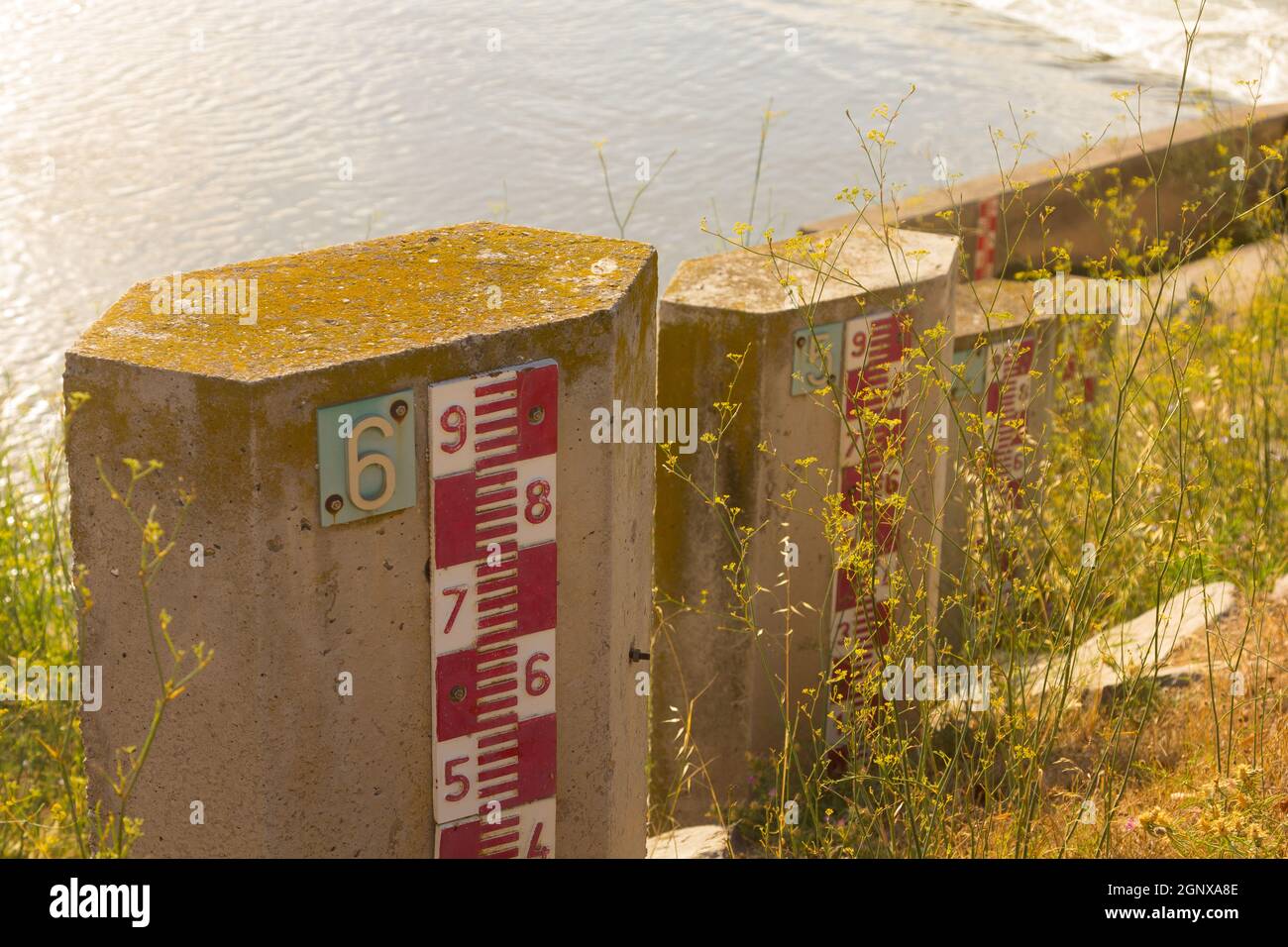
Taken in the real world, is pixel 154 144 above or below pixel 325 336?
below

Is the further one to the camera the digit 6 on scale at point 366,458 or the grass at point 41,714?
the grass at point 41,714

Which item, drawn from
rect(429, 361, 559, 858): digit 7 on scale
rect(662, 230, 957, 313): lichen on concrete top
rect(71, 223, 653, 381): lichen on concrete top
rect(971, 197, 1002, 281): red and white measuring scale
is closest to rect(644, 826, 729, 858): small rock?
rect(429, 361, 559, 858): digit 7 on scale

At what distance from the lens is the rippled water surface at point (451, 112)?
1131 cm

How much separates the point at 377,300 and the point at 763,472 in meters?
1.90

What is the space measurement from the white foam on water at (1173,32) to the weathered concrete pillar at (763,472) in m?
12.9

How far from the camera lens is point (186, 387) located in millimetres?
2844

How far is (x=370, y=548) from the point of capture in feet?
9.86

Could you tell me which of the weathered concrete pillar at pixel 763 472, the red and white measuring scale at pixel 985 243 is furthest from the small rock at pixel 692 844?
the red and white measuring scale at pixel 985 243

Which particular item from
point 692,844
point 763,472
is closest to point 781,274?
point 763,472

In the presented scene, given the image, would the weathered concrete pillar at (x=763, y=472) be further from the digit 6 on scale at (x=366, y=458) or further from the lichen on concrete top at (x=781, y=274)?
the digit 6 on scale at (x=366, y=458)

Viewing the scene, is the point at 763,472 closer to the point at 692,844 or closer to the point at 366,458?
the point at 692,844
